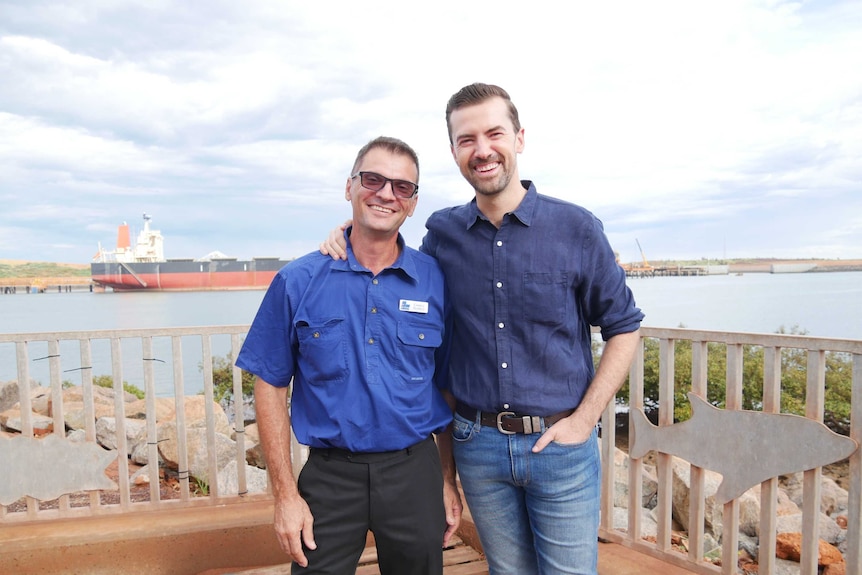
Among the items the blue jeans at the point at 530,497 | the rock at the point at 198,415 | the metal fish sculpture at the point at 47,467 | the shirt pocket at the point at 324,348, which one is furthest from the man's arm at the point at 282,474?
the rock at the point at 198,415

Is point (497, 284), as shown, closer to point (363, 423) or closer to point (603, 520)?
point (363, 423)

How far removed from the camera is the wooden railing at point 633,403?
7.10ft

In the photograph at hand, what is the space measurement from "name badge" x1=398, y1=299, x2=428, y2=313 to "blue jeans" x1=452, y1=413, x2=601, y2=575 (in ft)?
1.09

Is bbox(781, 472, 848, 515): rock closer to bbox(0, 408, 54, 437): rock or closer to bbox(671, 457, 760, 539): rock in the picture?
bbox(671, 457, 760, 539): rock

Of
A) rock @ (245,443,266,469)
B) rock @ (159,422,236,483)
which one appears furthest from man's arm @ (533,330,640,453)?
rock @ (245,443,266,469)

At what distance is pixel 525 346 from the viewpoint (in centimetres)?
161

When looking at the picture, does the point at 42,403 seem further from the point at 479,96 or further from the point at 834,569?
the point at 834,569

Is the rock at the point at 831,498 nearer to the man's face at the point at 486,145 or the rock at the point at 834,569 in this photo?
the rock at the point at 834,569

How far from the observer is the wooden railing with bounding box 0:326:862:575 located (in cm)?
216

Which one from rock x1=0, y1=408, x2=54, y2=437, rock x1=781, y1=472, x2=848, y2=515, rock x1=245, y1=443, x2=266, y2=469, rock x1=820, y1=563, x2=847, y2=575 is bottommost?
rock x1=781, y1=472, x2=848, y2=515

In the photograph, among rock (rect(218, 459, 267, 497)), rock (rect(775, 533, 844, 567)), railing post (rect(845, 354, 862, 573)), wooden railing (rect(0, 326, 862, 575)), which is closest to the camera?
railing post (rect(845, 354, 862, 573))

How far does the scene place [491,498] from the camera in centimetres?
166

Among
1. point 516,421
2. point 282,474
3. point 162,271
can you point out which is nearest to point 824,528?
point 516,421

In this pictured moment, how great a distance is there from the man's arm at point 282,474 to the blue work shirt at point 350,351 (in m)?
0.04
